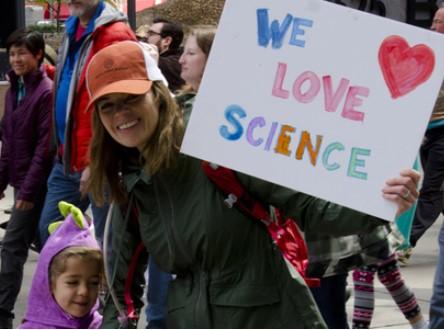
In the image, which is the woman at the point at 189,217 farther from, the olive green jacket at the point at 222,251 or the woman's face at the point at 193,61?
the woman's face at the point at 193,61

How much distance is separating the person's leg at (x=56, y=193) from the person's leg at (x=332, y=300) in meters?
1.73

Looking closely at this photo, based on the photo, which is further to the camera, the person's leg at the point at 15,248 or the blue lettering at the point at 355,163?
the person's leg at the point at 15,248

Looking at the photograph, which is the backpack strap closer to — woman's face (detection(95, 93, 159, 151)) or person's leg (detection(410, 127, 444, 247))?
woman's face (detection(95, 93, 159, 151))

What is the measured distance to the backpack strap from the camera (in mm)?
3418

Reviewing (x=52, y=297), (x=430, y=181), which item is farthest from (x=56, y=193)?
(x=430, y=181)

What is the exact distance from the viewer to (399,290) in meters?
6.44

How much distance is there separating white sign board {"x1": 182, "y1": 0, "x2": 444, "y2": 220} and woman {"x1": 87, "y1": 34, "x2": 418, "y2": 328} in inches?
4.6

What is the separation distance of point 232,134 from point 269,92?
0.49 ft

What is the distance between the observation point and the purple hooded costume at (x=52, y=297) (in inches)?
169

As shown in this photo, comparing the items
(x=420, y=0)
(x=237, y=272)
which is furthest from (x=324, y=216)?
(x=420, y=0)

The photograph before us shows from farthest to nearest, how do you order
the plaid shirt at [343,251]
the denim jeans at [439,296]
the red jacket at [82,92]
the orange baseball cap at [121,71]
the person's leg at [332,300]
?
the red jacket at [82,92]
the denim jeans at [439,296]
the person's leg at [332,300]
the plaid shirt at [343,251]
the orange baseball cap at [121,71]

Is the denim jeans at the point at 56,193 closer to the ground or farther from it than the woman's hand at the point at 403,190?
closer to the ground

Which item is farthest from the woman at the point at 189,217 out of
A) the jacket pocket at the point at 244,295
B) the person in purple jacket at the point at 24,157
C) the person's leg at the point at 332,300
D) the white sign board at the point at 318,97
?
the person in purple jacket at the point at 24,157

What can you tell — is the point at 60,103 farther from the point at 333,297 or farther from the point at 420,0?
the point at 420,0
